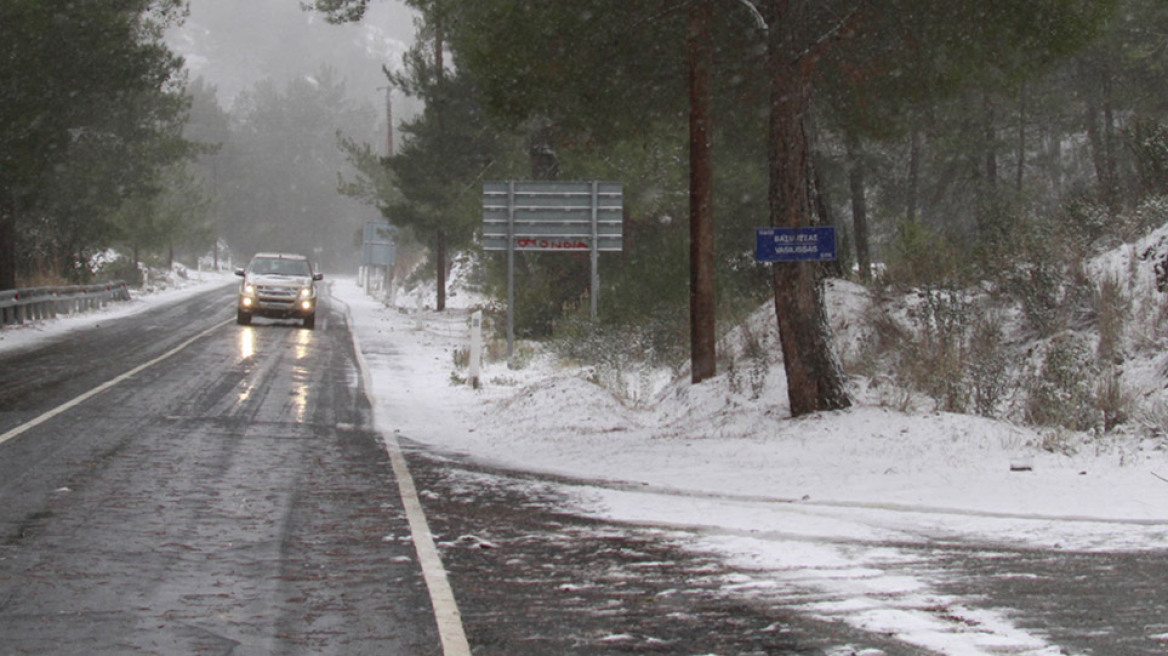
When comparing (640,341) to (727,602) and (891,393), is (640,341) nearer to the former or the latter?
(891,393)

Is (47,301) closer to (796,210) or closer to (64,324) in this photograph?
(64,324)

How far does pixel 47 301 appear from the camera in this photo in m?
31.7

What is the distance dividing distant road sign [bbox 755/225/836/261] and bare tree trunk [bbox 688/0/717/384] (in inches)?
113

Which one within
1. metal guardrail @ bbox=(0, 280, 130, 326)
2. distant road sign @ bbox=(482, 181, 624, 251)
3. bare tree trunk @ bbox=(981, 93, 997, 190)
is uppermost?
bare tree trunk @ bbox=(981, 93, 997, 190)

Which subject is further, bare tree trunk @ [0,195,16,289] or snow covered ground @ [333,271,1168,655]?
bare tree trunk @ [0,195,16,289]

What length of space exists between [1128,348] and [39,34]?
72.2ft

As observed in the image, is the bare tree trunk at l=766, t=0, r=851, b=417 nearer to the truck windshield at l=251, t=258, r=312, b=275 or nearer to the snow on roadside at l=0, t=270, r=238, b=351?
the snow on roadside at l=0, t=270, r=238, b=351

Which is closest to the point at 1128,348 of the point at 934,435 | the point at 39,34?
the point at 934,435

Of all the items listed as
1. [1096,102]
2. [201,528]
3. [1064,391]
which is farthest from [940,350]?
[1096,102]

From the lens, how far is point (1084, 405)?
10.6 meters

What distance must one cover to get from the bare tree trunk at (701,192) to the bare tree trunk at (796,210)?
6.15 feet

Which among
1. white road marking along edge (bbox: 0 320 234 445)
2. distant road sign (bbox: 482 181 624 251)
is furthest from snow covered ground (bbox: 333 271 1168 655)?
distant road sign (bbox: 482 181 624 251)

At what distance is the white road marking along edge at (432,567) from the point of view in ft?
16.3

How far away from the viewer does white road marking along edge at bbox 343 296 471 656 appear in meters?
4.96
